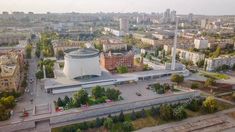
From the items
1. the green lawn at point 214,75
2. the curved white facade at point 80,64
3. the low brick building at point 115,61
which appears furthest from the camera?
the low brick building at point 115,61

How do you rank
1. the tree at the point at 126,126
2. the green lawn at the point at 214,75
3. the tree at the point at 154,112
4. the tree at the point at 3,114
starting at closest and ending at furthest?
the tree at the point at 126,126, the tree at the point at 3,114, the tree at the point at 154,112, the green lawn at the point at 214,75

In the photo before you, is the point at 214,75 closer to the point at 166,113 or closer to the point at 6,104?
the point at 166,113

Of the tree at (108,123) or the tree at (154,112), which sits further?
the tree at (154,112)


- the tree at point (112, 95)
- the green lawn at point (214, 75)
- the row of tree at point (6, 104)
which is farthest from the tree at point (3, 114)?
the green lawn at point (214, 75)

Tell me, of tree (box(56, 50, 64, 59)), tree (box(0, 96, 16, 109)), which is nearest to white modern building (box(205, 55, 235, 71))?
tree (box(56, 50, 64, 59))

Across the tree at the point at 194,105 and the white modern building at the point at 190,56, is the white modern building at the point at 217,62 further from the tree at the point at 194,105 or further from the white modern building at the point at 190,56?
the tree at the point at 194,105

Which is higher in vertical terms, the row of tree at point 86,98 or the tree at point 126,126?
the row of tree at point 86,98

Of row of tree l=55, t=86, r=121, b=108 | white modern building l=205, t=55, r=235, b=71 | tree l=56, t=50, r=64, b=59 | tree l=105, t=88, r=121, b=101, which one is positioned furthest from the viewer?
tree l=56, t=50, r=64, b=59

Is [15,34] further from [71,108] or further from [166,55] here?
[71,108]

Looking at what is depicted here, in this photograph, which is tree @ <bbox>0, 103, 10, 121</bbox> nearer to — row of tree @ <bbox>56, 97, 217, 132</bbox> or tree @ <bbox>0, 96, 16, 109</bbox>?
tree @ <bbox>0, 96, 16, 109</bbox>
